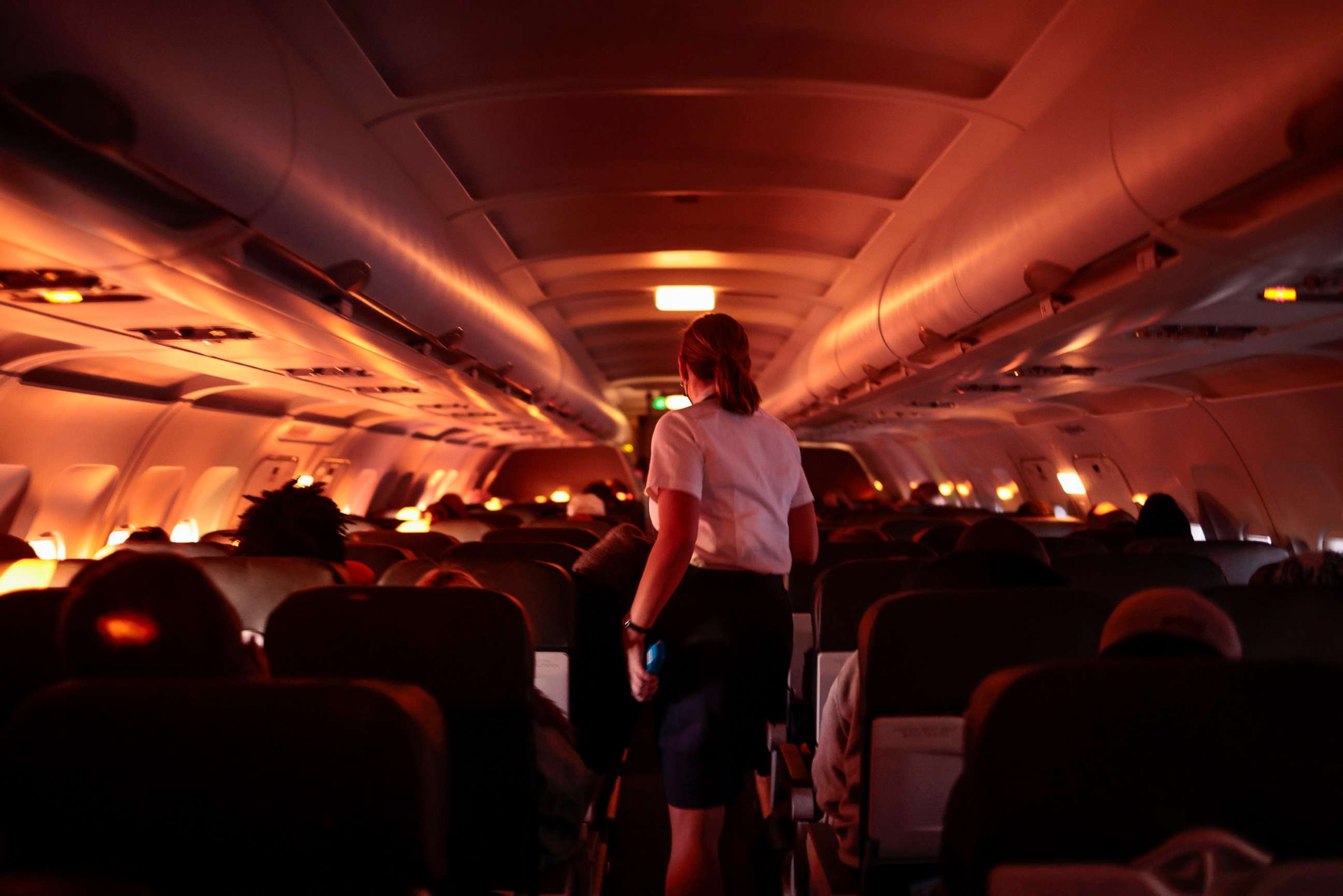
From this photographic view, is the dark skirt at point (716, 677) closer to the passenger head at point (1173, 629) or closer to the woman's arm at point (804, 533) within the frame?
the woman's arm at point (804, 533)

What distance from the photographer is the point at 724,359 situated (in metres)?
3.01

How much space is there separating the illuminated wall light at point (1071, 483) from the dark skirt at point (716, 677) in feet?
34.7

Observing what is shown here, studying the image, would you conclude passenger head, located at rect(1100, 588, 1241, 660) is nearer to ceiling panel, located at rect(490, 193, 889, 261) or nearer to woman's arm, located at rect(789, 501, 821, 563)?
woman's arm, located at rect(789, 501, 821, 563)

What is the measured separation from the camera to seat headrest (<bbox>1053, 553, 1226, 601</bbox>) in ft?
14.5

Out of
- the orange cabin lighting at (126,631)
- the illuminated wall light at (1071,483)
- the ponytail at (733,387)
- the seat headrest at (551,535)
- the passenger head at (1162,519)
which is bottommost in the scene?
the orange cabin lighting at (126,631)

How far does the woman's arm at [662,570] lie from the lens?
9.16 feet

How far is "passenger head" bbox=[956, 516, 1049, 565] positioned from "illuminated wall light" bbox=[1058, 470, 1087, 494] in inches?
363

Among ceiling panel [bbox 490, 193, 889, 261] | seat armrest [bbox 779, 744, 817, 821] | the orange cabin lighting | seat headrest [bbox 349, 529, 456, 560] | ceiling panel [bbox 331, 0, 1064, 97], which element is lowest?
seat armrest [bbox 779, 744, 817, 821]

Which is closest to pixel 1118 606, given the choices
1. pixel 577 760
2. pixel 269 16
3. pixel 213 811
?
pixel 213 811

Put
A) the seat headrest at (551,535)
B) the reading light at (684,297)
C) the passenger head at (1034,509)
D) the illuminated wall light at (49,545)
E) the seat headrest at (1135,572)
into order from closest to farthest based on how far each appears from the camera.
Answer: the seat headrest at (1135,572) < the seat headrest at (551,535) < the illuminated wall light at (49,545) < the reading light at (684,297) < the passenger head at (1034,509)

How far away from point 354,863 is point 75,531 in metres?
7.71

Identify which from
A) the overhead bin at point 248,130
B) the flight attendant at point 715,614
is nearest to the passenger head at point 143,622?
the overhead bin at point 248,130

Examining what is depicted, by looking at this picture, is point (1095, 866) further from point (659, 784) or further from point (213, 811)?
point (659, 784)

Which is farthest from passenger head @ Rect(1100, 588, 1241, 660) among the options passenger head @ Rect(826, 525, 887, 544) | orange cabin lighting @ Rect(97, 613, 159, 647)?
passenger head @ Rect(826, 525, 887, 544)
